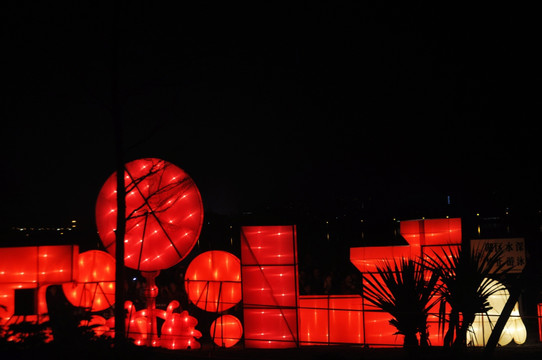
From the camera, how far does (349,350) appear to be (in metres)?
14.1

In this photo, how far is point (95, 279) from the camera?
52.5 ft

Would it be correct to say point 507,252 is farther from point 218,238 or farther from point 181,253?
point 218,238

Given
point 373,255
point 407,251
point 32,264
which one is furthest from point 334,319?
point 32,264

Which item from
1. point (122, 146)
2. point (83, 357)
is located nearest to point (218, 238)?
point (122, 146)

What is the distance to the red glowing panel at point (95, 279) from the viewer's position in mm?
15883

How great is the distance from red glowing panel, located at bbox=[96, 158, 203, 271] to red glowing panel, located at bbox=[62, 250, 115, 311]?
2.08 meters

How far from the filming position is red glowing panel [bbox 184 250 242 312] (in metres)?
14.6

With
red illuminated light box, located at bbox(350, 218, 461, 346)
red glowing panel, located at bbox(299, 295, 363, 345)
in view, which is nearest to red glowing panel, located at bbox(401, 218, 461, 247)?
red illuminated light box, located at bbox(350, 218, 461, 346)

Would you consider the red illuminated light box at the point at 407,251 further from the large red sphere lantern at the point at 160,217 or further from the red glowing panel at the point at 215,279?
the large red sphere lantern at the point at 160,217

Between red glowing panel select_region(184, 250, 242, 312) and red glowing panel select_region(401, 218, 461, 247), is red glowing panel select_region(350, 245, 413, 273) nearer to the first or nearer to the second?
red glowing panel select_region(401, 218, 461, 247)

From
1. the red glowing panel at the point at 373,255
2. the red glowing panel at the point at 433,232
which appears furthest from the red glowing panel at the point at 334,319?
the red glowing panel at the point at 433,232

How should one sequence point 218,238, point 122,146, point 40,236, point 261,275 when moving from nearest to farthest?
point 122,146
point 261,275
point 40,236
point 218,238

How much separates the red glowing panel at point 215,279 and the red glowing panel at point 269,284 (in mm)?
560

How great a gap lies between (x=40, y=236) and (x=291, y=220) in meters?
6.47
